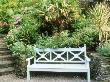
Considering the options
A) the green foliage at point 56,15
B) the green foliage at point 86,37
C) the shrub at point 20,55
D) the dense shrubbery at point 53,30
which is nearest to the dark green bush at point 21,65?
the shrub at point 20,55

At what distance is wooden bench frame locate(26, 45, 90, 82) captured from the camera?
31.5ft

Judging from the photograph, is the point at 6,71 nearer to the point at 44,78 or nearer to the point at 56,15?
the point at 44,78

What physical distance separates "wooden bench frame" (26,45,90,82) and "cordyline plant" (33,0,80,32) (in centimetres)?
119

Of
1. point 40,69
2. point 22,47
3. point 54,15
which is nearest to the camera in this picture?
point 40,69

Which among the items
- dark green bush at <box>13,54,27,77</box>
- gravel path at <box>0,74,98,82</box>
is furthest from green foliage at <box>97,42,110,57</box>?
dark green bush at <box>13,54,27,77</box>

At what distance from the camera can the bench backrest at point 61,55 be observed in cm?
1018

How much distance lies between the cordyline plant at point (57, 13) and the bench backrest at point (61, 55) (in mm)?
1180

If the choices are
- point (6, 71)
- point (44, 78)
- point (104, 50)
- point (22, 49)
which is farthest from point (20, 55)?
point (104, 50)

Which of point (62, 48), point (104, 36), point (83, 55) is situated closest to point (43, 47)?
point (62, 48)

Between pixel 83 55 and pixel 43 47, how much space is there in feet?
4.01

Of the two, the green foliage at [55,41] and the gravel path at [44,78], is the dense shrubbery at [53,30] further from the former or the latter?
the gravel path at [44,78]

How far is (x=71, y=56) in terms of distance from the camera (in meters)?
10.6

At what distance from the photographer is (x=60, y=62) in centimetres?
Answer: 1031

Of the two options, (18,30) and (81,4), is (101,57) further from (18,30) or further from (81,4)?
(81,4)
